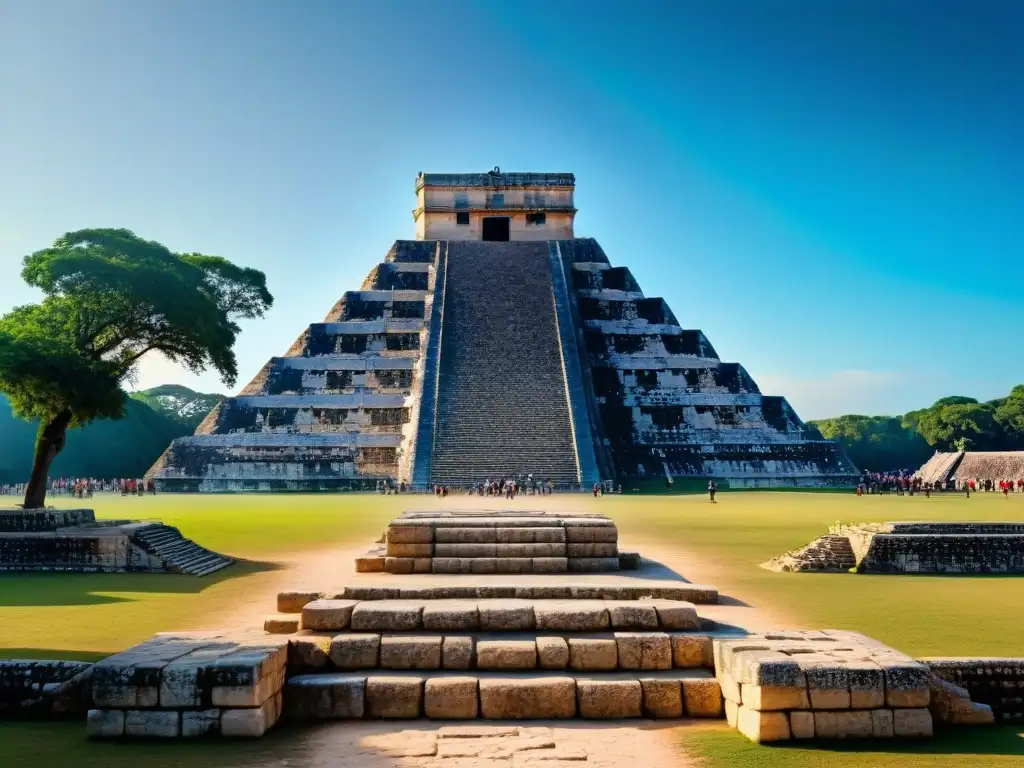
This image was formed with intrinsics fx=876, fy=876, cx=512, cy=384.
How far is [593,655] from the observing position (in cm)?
632

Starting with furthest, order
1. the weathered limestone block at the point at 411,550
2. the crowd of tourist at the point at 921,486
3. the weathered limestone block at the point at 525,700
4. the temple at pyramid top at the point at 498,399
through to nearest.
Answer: the crowd of tourist at the point at 921,486 → the temple at pyramid top at the point at 498,399 → the weathered limestone block at the point at 411,550 → the weathered limestone block at the point at 525,700

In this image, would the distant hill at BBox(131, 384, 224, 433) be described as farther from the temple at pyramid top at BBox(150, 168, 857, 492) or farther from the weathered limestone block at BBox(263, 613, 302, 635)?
A: the weathered limestone block at BBox(263, 613, 302, 635)

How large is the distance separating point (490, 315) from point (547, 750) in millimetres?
31215

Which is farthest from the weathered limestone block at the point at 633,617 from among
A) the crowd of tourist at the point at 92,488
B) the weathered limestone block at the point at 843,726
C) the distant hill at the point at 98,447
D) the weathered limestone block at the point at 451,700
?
the distant hill at the point at 98,447

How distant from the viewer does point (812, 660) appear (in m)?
5.59

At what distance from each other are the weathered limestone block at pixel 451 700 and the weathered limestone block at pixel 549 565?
3.02 metres

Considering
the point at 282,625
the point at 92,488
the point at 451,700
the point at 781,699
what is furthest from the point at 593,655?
the point at 92,488

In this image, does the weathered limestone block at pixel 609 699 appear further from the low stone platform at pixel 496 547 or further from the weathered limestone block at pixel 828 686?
the low stone platform at pixel 496 547

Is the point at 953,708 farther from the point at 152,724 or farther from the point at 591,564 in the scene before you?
the point at 152,724

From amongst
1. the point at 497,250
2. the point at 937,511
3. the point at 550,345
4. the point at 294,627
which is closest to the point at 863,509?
the point at 937,511

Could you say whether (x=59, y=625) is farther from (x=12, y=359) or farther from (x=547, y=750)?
(x=12, y=359)

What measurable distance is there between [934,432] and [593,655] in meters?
59.9

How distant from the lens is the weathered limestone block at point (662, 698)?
5938mm

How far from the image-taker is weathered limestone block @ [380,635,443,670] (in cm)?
626
